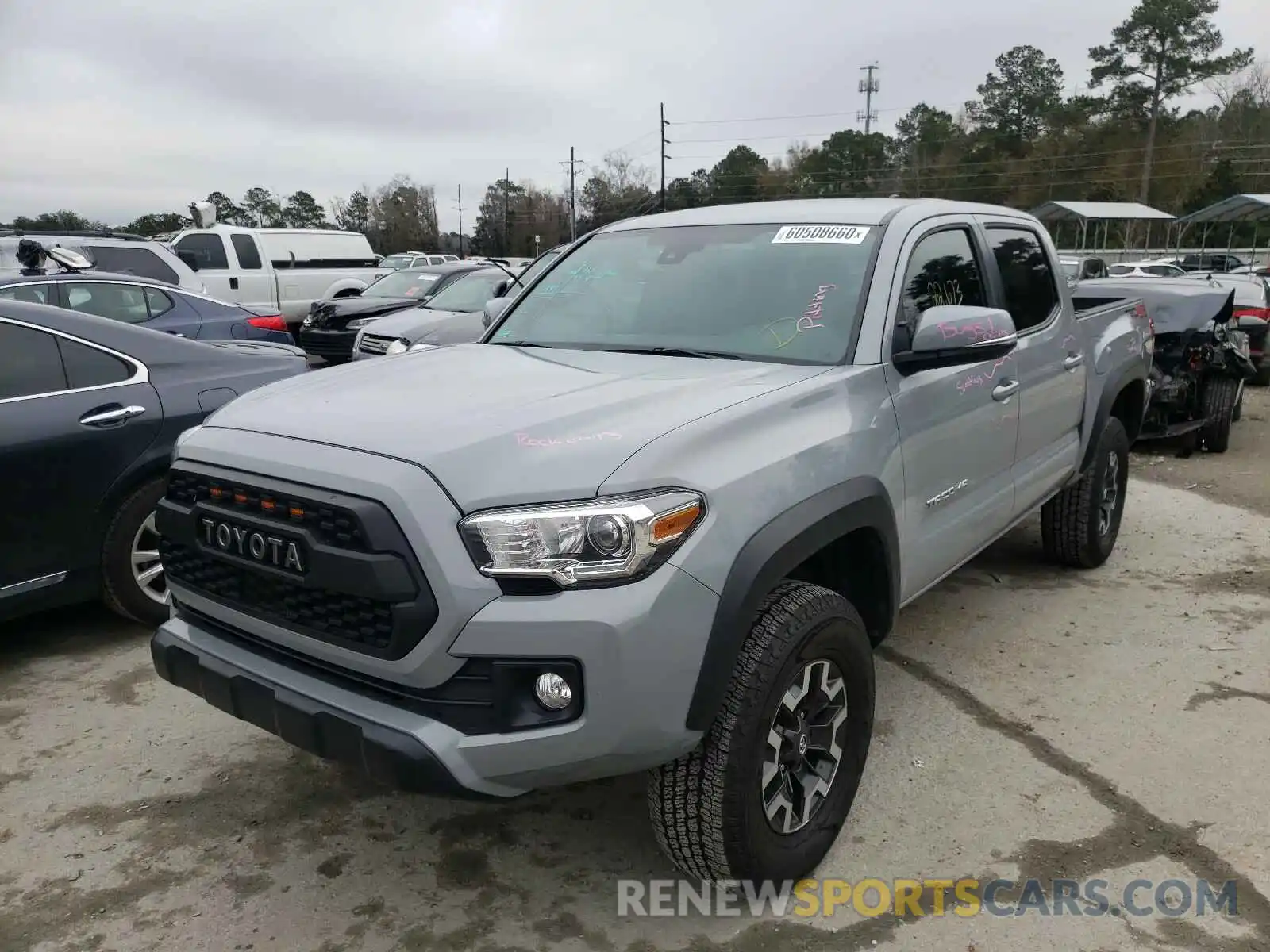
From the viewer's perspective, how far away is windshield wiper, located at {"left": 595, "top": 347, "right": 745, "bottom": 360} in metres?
3.16

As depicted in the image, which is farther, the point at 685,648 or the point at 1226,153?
the point at 1226,153

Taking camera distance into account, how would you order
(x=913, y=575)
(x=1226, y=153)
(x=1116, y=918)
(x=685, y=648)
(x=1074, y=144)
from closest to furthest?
(x=685, y=648), (x=1116, y=918), (x=913, y=575), (x=1226, y=153), (x=1074, y=144)

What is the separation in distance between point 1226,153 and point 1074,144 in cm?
871

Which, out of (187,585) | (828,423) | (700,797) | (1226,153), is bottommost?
(700,797)

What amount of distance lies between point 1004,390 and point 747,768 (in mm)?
2133

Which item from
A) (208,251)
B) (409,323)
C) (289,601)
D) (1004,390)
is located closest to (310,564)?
(289,601)

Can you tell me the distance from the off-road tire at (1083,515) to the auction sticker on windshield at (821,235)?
2.27 m

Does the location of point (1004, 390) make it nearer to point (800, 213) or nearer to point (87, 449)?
point (800, 213)

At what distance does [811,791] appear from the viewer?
8.93 feet

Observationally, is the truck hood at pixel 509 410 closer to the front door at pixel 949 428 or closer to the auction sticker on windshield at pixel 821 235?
the front door at pixel 949 428

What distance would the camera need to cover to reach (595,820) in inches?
122

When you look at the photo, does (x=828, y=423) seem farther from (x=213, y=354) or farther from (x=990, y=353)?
(x=213, y=354)

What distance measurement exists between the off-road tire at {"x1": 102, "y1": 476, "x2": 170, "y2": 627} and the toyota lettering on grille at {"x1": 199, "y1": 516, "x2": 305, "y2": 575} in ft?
5.96

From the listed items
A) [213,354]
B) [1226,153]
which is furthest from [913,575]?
[1226,153]
